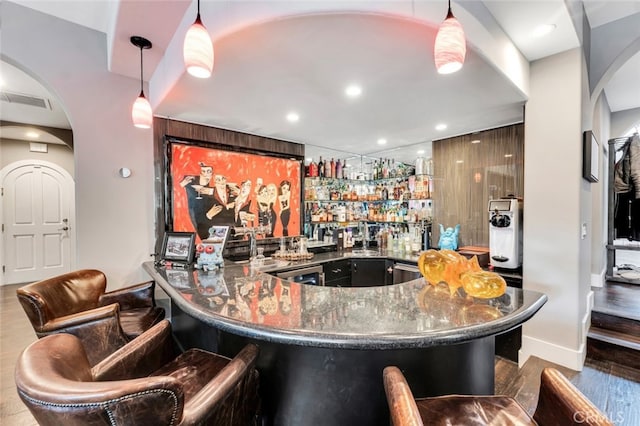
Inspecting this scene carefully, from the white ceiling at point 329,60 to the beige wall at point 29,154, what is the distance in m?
2.70

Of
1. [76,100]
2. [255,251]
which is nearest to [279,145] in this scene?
[255,251]

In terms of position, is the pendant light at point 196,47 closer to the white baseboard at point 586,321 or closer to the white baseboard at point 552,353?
the white baseboard at point 552,353

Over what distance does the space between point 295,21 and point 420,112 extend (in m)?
1.68

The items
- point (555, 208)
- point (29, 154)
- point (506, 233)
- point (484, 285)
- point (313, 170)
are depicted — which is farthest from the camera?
point (29, 154)

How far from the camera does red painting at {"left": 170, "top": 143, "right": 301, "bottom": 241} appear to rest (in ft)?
9.91

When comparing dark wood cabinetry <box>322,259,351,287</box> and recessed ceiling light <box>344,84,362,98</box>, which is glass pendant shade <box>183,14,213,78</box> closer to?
recessed ceiling light <box>344,84,362,98</box>

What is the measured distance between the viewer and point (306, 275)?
2828 mm

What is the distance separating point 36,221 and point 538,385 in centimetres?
783

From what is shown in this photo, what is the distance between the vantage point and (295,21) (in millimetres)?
1451

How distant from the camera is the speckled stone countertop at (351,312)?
1.02 m

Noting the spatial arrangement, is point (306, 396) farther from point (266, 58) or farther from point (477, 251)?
point (477, 251)

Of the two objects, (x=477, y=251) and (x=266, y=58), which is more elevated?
(x=266, y=58)

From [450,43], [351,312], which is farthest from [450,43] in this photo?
[351,312]

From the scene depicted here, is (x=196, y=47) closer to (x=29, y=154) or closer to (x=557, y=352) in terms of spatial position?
(x=557, y=352)
